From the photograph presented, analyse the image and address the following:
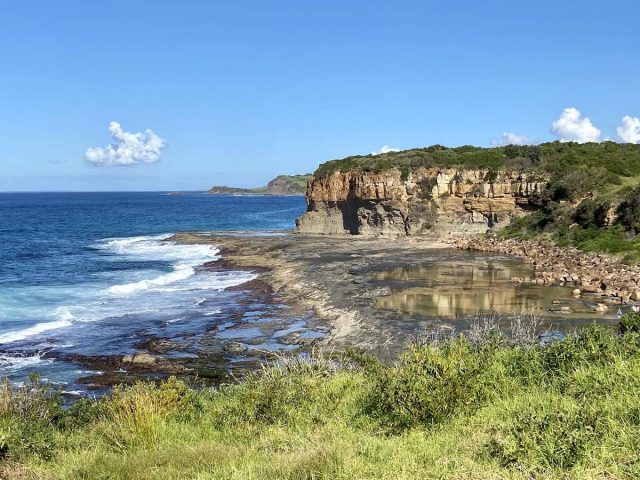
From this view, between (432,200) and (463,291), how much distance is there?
3235cm

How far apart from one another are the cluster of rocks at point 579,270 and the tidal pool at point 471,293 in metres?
1.07

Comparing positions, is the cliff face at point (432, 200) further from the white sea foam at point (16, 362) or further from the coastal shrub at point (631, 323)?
the white sea foam at point (16, 362)

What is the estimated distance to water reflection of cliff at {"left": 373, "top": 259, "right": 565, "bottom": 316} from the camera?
85.7ft

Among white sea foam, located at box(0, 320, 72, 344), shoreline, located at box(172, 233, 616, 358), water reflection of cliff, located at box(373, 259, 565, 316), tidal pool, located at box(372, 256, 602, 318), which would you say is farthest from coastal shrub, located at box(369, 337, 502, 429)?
white sea foam, located at box(0, 320, 72, 344)

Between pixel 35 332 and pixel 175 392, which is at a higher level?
pixel 175 392

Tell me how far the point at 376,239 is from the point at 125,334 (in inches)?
1472

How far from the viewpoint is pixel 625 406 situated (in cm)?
825

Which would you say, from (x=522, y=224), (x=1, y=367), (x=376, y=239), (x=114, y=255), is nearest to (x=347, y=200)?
(x=376, y=239)

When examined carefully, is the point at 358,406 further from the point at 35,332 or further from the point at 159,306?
the point at 159,306

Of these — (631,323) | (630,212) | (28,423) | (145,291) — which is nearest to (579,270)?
(630,212)

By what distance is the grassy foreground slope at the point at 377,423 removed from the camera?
709 centimetres

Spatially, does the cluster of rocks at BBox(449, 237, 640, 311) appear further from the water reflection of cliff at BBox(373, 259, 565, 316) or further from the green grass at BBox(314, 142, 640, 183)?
the green grass at BBox(314, 142, 640, 183)

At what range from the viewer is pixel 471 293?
1158 inches

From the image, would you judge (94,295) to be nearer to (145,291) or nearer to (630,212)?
(145,291)
